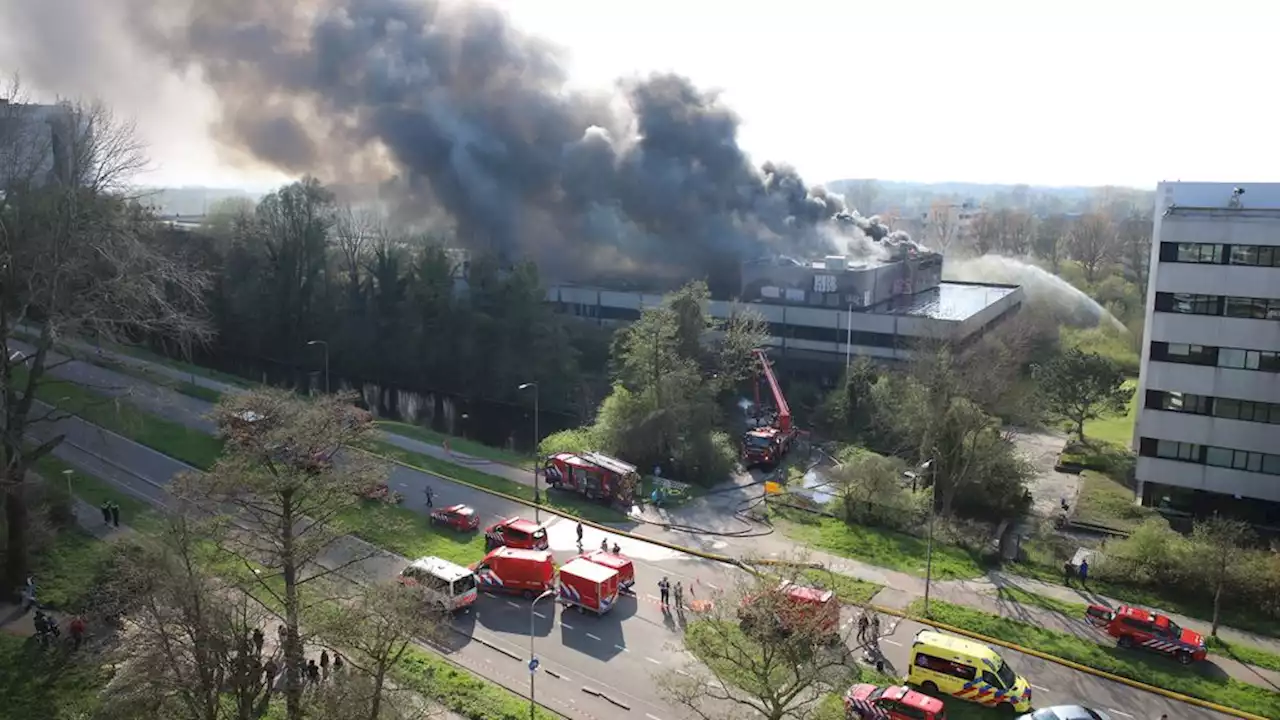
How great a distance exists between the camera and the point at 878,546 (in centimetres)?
3005

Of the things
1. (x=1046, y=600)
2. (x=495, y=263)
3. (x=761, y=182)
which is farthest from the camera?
(x=761, y=182)

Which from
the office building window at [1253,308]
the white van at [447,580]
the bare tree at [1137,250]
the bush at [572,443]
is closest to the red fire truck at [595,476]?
the bush at [572,443]

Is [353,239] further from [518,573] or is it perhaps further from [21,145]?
[518,573]

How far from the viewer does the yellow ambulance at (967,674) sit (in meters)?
20.2

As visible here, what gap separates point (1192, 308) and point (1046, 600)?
1367cm

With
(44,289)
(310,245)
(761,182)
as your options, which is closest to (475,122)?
(310,245)

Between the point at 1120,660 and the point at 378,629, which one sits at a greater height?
the point at 378,629

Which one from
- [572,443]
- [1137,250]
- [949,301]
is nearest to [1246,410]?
[572,443]

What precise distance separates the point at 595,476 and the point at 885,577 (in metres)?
11.6

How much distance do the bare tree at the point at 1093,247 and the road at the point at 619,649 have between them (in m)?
72.8

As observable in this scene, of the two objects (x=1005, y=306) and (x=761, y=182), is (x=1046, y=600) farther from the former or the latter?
(x=761, y=182)

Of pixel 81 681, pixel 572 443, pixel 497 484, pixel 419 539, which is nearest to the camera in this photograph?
pixel 81 681

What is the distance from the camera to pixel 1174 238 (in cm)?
3256

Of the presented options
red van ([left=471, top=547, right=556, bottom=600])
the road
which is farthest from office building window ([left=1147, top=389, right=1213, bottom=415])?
red van ([left=471, top=547, right=556, bottom=600])
